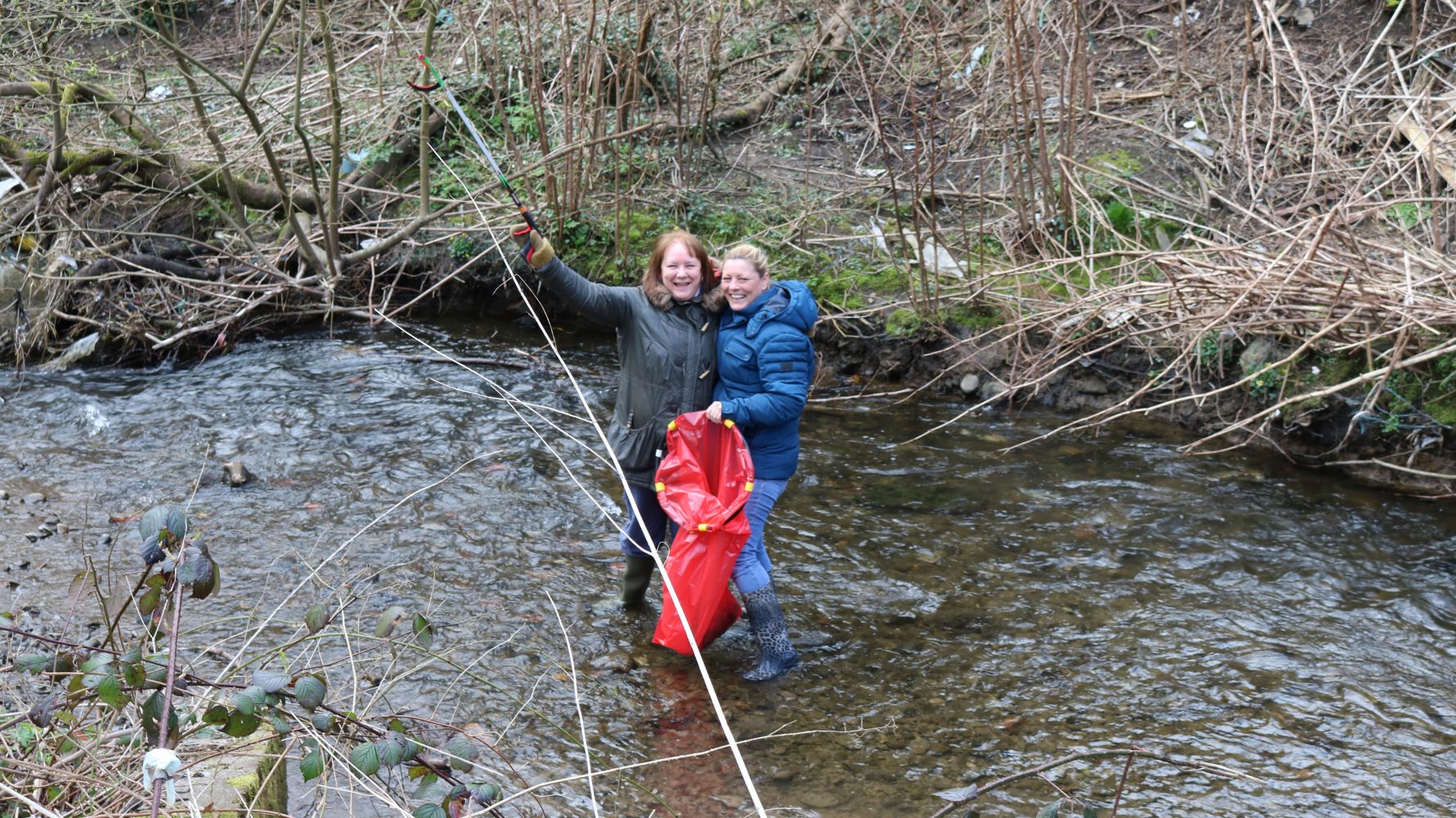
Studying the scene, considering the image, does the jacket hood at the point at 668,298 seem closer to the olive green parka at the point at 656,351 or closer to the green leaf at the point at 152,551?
the olive green parka at the point at 656,351

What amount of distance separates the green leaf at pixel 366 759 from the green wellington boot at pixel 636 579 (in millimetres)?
2410

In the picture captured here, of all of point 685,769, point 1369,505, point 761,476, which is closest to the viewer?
point 685,769

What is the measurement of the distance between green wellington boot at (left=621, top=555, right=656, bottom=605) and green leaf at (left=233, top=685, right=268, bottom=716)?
250cm

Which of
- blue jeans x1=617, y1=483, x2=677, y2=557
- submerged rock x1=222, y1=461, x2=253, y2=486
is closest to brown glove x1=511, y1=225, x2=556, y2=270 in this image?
blue jeans x1=617, y1=483, x2=677, y2=557

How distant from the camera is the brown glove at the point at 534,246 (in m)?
4.13

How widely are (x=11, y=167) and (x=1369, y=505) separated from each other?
9.16m

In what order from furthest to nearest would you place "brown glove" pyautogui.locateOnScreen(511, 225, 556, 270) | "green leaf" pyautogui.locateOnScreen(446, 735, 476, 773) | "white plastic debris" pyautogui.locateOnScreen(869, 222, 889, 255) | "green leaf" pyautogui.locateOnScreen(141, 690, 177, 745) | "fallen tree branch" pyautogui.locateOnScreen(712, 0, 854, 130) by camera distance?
"fallen tree branch" pyautogui.locateOnScreen(712, 0, 854, 130) → "white plastic debris" pyautogui.locateOnScreen(869, 222, 889, 255) → "brown glove" pyautogui.locateOnScreen(511, 225, 556, 270) → "green leaf" pyautogui.locateOnScreen(446, 735, 476, 773) → "green leaf" pyautogui.locateOnScreen(141, 690, 177, 745)

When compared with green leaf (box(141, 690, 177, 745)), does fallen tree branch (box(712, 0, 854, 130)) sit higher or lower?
higher

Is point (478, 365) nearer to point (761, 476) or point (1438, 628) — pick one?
point (761, 476)

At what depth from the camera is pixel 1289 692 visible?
438 centimetres

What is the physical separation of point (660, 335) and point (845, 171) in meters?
5.24

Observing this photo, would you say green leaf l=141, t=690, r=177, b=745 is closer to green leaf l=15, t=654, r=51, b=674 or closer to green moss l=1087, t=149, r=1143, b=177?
green leaf l=15, t=654, r=51, b=674

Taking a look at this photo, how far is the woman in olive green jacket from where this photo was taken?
4.41 metres

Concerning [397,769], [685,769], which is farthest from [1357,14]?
[397,769]
